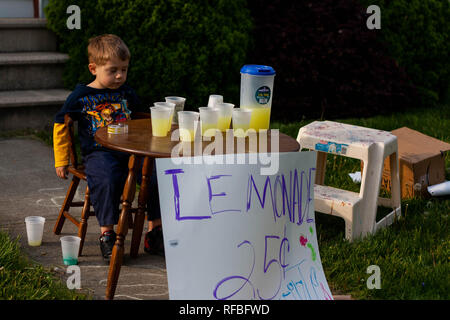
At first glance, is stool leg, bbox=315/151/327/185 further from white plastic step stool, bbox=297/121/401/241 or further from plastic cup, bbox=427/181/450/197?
plastic cup, bbox=427/181/450/197

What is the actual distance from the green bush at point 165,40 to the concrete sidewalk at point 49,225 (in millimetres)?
1116

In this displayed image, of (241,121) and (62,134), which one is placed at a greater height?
(241,121)

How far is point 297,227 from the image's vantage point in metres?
3.13

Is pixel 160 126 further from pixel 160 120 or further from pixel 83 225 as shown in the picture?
pixel 83 225

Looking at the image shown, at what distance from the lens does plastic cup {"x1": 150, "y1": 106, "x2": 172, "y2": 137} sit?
337cm

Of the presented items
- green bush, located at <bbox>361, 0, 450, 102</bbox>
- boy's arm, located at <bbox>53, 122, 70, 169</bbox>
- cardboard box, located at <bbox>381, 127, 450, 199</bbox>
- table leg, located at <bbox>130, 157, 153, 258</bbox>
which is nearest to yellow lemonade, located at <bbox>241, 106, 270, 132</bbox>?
table leg, located at <bbox>130, 157, 153, 258</bbox>

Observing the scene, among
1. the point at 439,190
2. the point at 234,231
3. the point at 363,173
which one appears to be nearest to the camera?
the point at 234,231

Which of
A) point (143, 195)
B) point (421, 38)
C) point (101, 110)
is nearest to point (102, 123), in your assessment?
point (101, 110)

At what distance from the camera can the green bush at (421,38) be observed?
790 cm

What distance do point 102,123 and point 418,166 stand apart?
2.24 metres

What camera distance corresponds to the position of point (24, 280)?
3.36 m

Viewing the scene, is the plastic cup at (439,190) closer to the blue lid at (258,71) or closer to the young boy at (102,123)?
the blue lid at (258,71)

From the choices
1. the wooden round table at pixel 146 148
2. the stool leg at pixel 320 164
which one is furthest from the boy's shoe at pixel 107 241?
the stool leg at pixel 320 164
